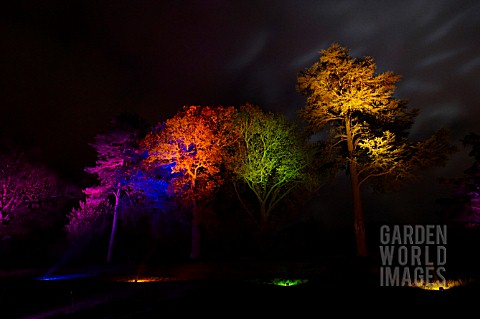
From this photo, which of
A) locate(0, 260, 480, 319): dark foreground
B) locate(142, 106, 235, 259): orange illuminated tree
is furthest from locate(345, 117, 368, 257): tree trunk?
locate(142, 106, 235, 259): orange illuminated tree

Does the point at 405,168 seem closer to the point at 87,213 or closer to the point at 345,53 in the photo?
the point at 345,53

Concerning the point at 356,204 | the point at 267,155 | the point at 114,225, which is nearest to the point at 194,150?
the point at 267,155

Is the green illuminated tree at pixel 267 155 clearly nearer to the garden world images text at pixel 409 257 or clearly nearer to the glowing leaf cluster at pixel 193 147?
the glowing leaf cluster at pixel 193 147

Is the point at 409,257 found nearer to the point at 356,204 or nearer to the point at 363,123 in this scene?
the point at 356,204

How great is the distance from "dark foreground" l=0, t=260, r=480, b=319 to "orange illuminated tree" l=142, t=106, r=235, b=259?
332 inches

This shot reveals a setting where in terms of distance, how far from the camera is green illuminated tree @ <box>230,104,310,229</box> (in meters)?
32.0

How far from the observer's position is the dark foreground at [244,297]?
33.6 feet

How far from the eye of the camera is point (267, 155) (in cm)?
3256

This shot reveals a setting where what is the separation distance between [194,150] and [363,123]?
12.6 meters

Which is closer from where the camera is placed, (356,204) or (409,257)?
(409,257)

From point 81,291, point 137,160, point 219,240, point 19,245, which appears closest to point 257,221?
point 219,240

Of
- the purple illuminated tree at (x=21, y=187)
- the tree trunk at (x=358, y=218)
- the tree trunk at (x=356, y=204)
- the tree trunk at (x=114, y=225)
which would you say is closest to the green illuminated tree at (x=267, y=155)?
the tree trunk at (x=356, y=204)

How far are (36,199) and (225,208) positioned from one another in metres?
16.3

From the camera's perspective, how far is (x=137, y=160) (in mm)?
37812
